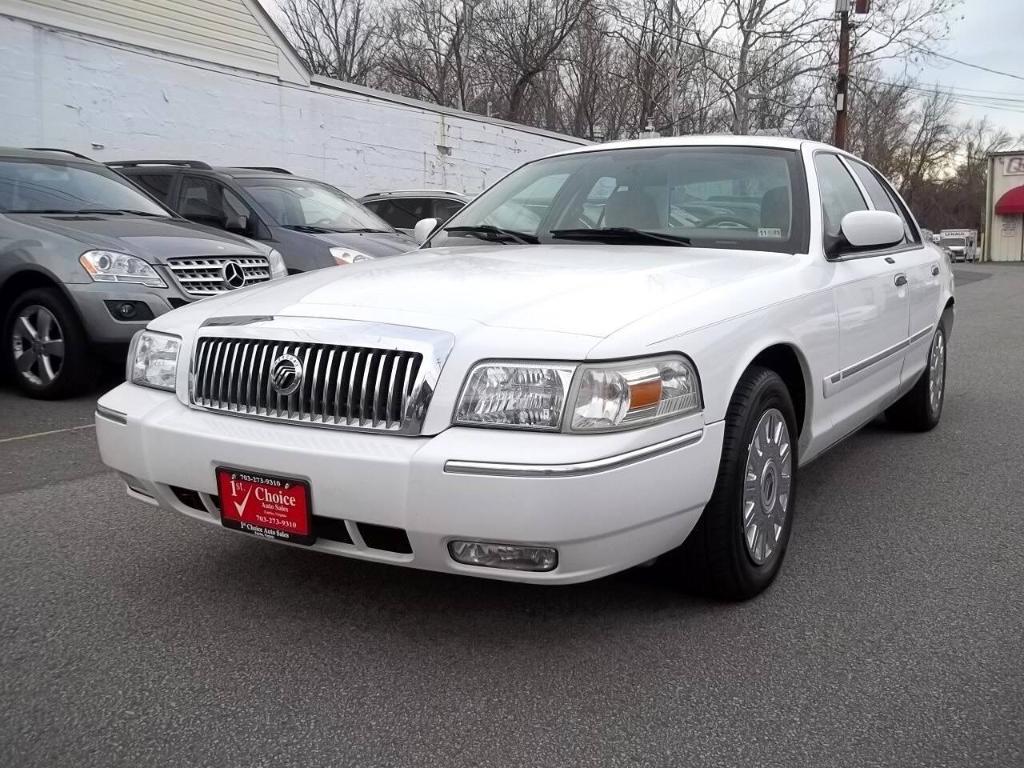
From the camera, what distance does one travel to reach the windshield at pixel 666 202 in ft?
13.0

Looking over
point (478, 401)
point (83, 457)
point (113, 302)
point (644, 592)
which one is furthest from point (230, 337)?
point (113, 302)

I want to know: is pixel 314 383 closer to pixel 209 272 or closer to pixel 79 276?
pixel 79 276

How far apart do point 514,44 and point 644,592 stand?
31.8 metres

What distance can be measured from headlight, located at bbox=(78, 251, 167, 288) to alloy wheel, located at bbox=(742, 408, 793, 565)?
14.8 feet

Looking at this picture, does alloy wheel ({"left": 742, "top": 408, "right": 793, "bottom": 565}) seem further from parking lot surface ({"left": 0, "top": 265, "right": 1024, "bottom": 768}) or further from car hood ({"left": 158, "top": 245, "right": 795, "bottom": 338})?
car hood ({"left": 158, "top": 245, "right": 795, "bottom": 338})

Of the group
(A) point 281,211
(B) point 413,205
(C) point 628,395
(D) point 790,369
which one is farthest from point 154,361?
(B) point 413,205

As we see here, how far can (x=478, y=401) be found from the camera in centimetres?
262

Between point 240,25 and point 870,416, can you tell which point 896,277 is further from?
point 240,25

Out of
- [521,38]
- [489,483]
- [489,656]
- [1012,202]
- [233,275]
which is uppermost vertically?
[521,38]

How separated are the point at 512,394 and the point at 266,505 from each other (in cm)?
77

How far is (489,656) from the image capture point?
2836mm

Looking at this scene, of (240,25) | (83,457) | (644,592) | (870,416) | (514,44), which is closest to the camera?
(644,592)

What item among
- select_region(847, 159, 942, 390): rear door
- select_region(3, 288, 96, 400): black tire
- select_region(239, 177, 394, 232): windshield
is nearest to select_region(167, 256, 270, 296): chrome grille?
select_region(3, 288, 96, 400): black tire

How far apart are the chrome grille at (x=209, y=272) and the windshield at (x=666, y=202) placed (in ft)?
8.99
